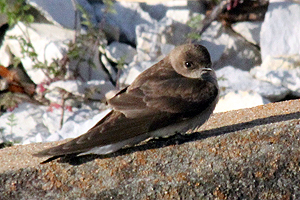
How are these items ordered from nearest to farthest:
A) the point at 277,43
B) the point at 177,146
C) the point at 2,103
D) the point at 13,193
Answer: the point at 13,193 → the point at 177,146 → the point at 2,103 → the point at 277,43

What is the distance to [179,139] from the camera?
12.4ft

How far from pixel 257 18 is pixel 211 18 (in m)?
0.70

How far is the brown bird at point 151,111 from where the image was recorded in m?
3.61

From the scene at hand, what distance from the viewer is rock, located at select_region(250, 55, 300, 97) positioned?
6781 mm

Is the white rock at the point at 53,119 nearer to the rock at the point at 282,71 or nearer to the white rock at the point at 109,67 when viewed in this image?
the white rock at the point at 109,67

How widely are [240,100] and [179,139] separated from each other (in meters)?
2.68


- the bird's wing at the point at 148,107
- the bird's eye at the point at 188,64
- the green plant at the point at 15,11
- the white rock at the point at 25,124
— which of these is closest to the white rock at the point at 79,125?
the white rock at the point at 25,124

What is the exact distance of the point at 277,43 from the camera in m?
7.47

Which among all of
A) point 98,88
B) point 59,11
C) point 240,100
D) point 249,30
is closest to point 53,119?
point 98,88

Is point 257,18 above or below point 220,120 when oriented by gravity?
below

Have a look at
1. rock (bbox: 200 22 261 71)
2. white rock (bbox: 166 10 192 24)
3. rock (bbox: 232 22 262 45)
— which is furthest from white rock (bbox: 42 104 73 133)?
rock (bbox: 232 22 262 45)

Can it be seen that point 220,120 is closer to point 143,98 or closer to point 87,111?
point 143,98

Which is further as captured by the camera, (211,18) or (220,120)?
(211,18)

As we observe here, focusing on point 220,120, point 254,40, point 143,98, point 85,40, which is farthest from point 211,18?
point 143,98
